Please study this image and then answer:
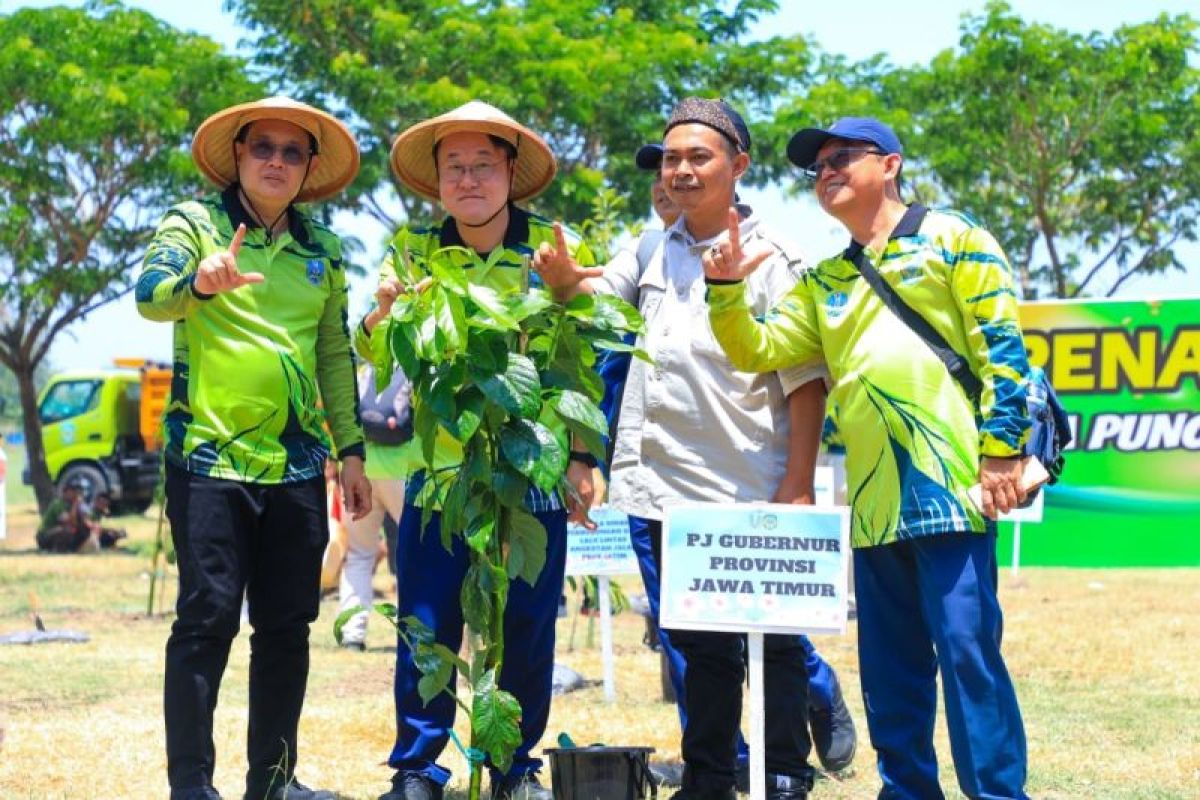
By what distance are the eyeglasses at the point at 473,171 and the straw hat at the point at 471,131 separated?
93 millimetres

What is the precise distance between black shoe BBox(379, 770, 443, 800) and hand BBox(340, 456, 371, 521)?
0.78 metres

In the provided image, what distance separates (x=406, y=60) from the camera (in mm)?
20844

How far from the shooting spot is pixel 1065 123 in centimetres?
2436

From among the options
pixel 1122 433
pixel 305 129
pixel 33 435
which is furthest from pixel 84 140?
pixel 305 129

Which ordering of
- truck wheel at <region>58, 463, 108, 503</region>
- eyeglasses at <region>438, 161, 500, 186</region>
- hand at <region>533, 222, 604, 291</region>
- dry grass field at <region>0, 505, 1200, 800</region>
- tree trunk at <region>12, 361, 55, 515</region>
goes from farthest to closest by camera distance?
truck wheel at <region>58, 463, 108, 503</region>
tree trunk at <region>12, 361, 55, 515</region>
dry grass field at <region>0, 505, 1200, 800</region>
eyeglasses at <region>438, 161, 500, 186</region>
hand at <region>533, 222, 604, 291</region>

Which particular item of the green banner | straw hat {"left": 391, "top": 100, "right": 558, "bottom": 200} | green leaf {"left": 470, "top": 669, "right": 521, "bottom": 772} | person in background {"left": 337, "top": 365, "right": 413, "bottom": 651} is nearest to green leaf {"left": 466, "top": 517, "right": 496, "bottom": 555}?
green leaf {"left": 470, "top": 669, "right": 521, "bottom": 772}

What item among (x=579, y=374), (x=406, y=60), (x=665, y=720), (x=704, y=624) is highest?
(x=406, y=60)

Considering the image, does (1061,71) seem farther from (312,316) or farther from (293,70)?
(312,316)

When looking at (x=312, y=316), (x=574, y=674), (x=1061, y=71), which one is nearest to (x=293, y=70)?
(x=1061, y=71)

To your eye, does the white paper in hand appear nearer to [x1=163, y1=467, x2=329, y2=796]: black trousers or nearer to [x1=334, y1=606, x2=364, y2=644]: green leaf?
[x1=334, y1=606, x2=364, y2=644]: green leaf

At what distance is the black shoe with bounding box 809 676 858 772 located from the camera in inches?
227

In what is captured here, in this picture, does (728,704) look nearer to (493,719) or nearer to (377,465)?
(493,719)

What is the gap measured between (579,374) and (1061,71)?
21.3m

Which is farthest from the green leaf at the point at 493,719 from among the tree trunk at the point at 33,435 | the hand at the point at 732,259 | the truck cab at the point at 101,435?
the truck cab at the point at 101,435
